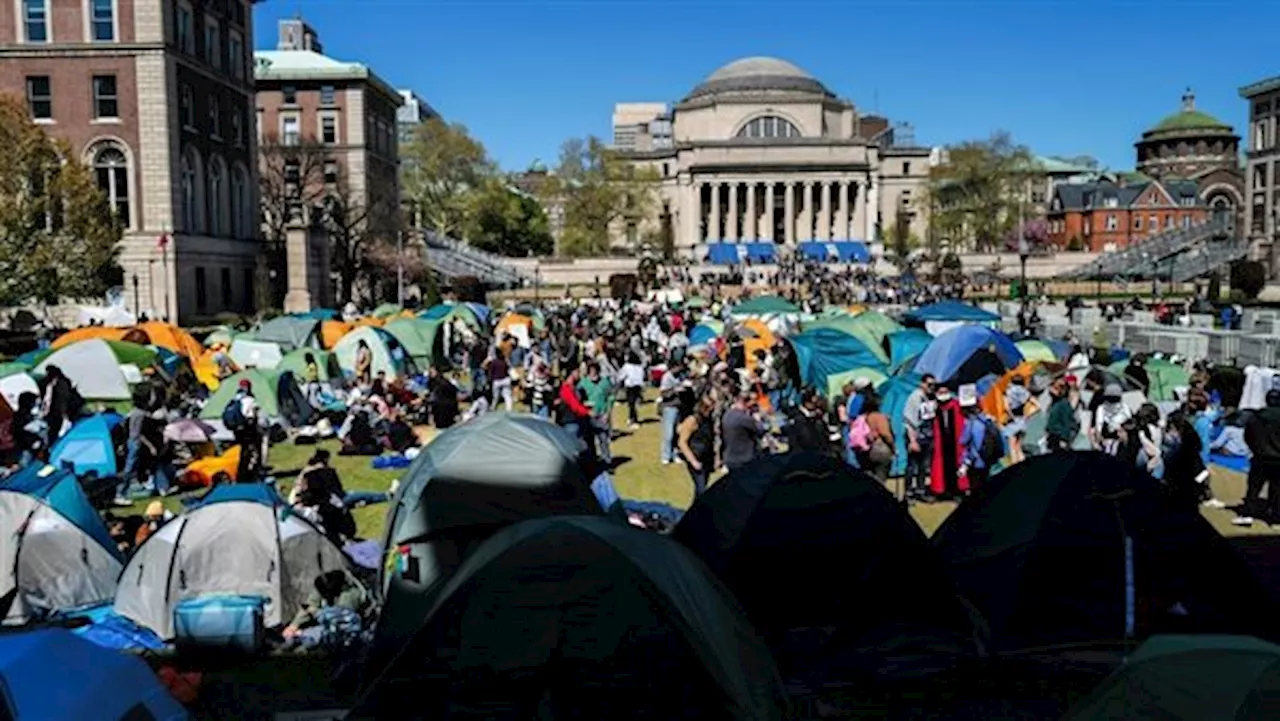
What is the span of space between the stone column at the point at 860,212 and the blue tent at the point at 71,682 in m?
99.8

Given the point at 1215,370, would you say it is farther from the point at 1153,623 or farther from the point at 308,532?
the point at 308,532

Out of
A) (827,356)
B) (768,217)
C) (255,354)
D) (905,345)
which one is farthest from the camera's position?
(768,217)

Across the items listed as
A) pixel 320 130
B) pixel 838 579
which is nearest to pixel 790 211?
pixel 320 130

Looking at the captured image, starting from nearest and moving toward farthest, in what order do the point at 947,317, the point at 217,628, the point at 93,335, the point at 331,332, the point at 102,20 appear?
the point at 217,628 < the point at 93,335 < the point at 947,317 < the point at 331,332 < the point at 102,20

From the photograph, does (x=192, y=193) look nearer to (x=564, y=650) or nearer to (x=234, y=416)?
(x=234, y=416)

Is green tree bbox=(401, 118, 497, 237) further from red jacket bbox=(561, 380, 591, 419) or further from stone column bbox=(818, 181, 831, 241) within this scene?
red jacket bbox=(561, 380, 591, 419)

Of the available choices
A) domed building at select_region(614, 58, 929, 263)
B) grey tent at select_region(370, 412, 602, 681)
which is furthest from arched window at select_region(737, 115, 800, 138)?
grey tent at select_region(370, 412, 602, 681)

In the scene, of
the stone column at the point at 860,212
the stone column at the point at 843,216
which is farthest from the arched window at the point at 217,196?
the stone column at the point at 860,212

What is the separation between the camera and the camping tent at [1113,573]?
9070 millimetres

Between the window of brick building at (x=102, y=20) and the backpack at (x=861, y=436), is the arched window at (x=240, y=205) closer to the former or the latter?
the window of brick building at (x=102, y=20)

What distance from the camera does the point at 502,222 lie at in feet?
286

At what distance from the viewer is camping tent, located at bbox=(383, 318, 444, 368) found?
91.9ft

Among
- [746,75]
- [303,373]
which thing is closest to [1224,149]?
[746,75]

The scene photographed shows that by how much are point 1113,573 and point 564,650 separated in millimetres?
5008
